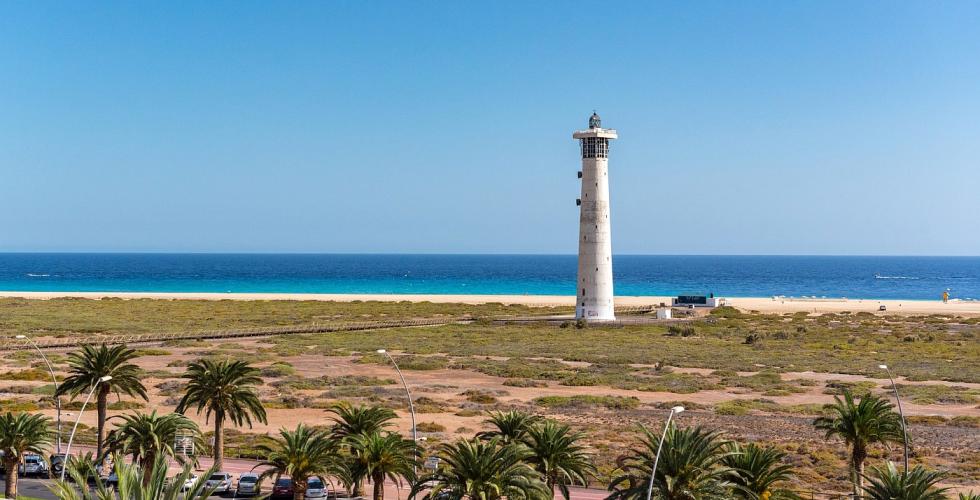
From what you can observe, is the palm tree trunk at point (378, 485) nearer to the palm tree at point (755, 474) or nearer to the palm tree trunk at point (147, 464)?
the palm tree trunk at point (147, 464)

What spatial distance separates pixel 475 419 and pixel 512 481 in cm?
2552

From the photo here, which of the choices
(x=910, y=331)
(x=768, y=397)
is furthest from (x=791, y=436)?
(x=910, y=331)

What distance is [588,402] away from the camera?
190 feet

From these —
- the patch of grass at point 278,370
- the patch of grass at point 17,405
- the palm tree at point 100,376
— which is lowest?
the patch of grass at point 17,405

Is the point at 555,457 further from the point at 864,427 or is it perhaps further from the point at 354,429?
the point at 864,427

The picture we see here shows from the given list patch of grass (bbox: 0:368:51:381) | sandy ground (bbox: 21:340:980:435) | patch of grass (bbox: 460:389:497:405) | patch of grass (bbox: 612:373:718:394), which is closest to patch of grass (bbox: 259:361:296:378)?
sandy ground (bbox: 21:340:980:435)

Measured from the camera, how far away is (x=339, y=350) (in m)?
86.3

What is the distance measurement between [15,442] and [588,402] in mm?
33213

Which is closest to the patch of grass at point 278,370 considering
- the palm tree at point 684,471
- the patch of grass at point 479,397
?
the patch of grass at point 479,397

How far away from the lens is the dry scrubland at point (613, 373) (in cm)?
4900

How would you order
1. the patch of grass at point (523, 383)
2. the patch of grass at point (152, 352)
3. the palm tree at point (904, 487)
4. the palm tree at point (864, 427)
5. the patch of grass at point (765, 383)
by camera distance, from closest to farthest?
1. the palm tree at point (904, 487)
2. the palm tree at point (864, 427)
3. the patch of grass at point (765, 383)
4. the patch of grass at point (523, 383)
5. the patch of grass at point (152, 352)

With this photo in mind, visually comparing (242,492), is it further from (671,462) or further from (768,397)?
(768,397)

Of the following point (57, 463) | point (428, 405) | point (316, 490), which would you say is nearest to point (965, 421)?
point (428, 405)

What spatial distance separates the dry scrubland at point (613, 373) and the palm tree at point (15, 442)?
10410 mm
